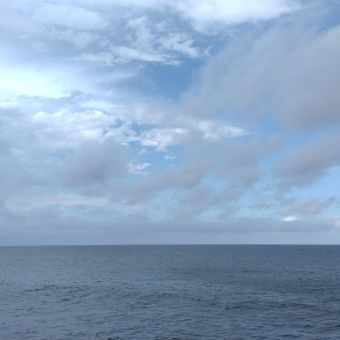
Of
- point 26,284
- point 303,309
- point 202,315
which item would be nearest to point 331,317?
point 303,309

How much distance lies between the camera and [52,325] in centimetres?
5575

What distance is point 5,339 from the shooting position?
48562mm

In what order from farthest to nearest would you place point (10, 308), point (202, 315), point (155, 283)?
point (155, 283)
point (10, 308)
point (202, 315)

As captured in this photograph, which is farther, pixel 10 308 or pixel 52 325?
pixel 10 308

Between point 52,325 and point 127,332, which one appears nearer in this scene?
point 127,332

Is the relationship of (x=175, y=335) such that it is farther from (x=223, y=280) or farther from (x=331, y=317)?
(x=223, y=280)

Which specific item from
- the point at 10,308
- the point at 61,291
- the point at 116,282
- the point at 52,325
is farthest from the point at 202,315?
the point at 116,282

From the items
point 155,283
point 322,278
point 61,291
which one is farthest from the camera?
point 322,278

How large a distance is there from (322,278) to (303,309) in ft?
163

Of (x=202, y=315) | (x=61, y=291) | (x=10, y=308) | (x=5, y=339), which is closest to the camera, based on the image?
(x=5, y=339)

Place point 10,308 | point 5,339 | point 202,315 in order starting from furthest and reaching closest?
point 10,308 < point 202,315 < point 5,339

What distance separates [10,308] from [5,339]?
2079cm

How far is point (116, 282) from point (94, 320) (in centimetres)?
4467

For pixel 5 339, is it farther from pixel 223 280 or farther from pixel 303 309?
pixel 223 280
